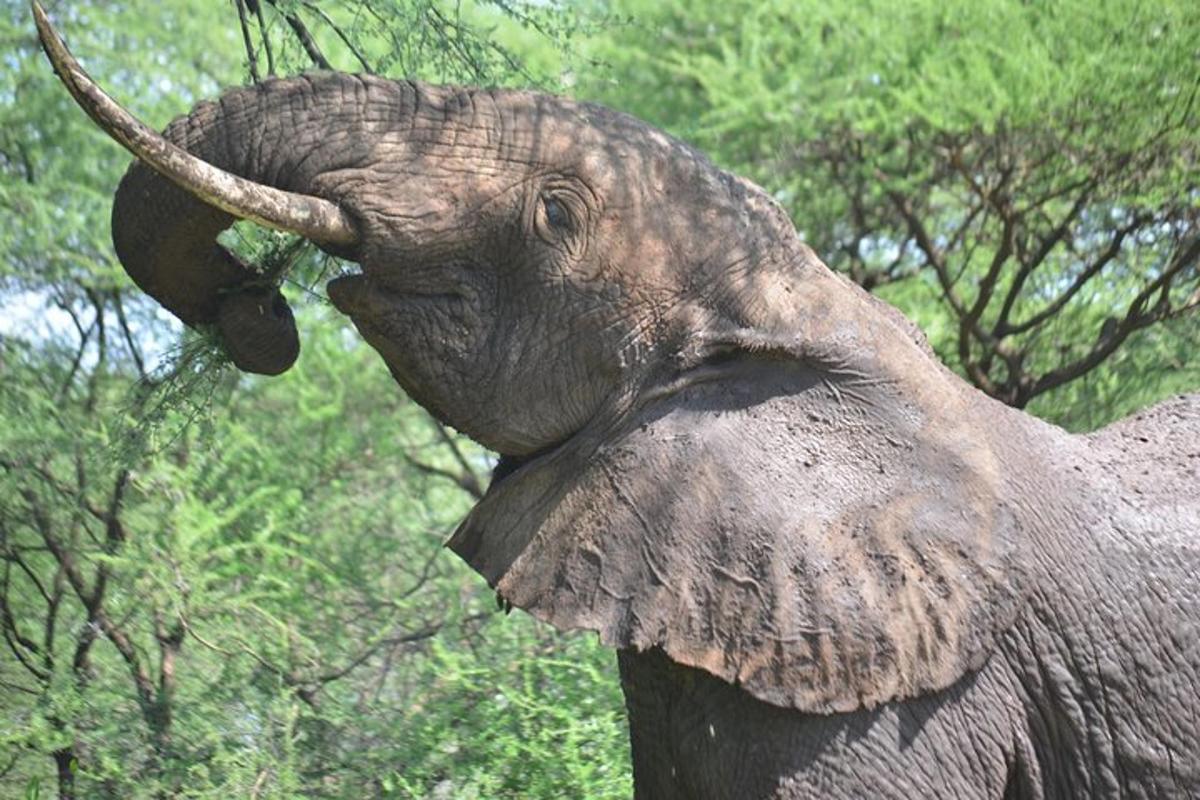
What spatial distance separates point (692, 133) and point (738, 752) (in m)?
6.18

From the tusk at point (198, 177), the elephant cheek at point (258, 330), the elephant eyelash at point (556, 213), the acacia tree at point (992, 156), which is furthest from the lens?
the acacia tree at point (992, 156)

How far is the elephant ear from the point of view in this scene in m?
2.74

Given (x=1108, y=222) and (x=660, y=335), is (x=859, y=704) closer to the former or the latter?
(x=660, y=335)

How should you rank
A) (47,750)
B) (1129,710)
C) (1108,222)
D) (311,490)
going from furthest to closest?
(1108,222) → (311,490) → (47,750) → (1129,710)

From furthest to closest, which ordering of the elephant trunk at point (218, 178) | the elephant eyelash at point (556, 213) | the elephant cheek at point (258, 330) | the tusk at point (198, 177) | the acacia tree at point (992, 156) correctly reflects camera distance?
the acacia tree at point (992, 156), the elephant cheek at point (258, 330), the elephant eyelash at point (556, 213), the elephant trunk at point (218, 178), the tusk at point (198, 177)

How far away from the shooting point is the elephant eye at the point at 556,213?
2.86 meters

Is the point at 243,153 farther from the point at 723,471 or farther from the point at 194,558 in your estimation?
the point at 194,558

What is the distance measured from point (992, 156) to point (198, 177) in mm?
6084

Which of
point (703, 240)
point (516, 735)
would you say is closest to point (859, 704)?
point (703, 240)

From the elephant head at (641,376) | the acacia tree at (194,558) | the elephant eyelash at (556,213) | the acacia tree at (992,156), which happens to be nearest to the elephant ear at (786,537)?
the elephant head at (641,376)

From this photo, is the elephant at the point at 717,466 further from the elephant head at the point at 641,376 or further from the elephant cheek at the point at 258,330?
the elephant cheek at the point at 258,330

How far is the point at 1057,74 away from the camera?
7363 millimetres

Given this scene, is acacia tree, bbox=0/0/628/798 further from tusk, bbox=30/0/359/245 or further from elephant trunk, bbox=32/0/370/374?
tusk, bbox=30/0/359/245

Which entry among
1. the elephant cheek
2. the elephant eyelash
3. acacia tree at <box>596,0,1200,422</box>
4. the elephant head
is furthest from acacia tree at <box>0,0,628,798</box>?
acacia tree at <box>596,0,1200,422</box>
